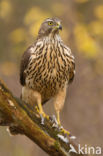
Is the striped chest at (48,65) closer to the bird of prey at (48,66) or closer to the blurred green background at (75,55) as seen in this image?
the bird of prey at (48,66)

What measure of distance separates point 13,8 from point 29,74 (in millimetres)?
3999

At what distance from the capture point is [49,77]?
6.71m

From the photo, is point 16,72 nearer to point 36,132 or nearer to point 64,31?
point 64,31

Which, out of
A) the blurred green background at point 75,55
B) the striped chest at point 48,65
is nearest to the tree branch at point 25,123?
the striped chest at point 48,65

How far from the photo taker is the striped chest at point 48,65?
6645 mm

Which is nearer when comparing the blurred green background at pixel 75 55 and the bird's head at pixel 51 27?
the bird's head at pixel 51 27

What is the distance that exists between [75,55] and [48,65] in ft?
11.3

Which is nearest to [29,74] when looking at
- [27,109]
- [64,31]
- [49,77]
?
[49,77]

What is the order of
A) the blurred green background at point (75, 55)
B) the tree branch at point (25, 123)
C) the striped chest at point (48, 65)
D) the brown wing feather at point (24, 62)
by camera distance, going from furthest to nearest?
1. the blurred green background at point (75, 55)
2. the brown wing feather at point (24, 62)
3. the striped chest at point (48, 65)
4. the tree branch at point (25, 123)

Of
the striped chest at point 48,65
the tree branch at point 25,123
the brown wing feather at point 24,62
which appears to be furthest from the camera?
the brown wing feather at point 24,62

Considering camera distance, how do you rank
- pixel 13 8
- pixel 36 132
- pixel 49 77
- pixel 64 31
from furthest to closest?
pixel 13 8 < pixel 64 31 < pixel 49 77 < pixel 36 132

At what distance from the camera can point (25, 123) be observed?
530 centimetres

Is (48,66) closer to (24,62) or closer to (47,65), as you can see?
(47,65)

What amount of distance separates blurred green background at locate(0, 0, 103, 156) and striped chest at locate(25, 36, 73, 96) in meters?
2.65
